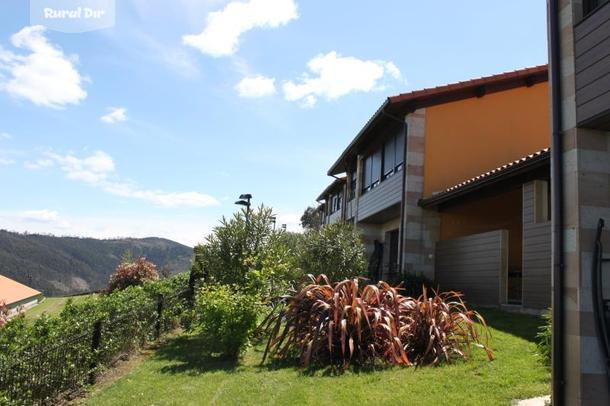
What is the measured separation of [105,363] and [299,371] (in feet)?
10.1

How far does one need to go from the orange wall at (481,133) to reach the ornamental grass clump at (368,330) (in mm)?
8046

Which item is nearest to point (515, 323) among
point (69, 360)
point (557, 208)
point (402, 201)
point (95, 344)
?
point (557, 208)

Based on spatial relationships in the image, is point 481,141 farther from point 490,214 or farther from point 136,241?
point 136,241

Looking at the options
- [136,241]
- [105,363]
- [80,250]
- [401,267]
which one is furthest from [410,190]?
[136,241]

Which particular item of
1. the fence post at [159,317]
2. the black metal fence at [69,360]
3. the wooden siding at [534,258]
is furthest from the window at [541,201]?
the black metal fence at [69,360]

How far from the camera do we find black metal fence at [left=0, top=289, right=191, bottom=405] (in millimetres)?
5551

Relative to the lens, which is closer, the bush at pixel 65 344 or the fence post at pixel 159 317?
the bush at pixel 65 344

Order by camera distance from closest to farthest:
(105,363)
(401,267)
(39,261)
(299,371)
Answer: (299,371), (105,363), (401,267), (39,261)

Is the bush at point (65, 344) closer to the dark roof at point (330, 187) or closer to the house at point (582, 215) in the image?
the house at point (582, 215)

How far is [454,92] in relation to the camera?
15383mm

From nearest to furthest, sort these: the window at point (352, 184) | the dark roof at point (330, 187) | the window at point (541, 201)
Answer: the window at point (541, 201) → the window at point (352, 184) → the dark roof at point (330, 187)

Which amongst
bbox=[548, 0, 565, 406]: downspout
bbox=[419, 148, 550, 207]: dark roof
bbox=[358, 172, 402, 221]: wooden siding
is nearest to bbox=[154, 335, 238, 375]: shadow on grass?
bbox=[548, 0, 565, 406]: downspout

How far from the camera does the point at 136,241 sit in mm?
104000

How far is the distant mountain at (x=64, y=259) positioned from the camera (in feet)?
239
